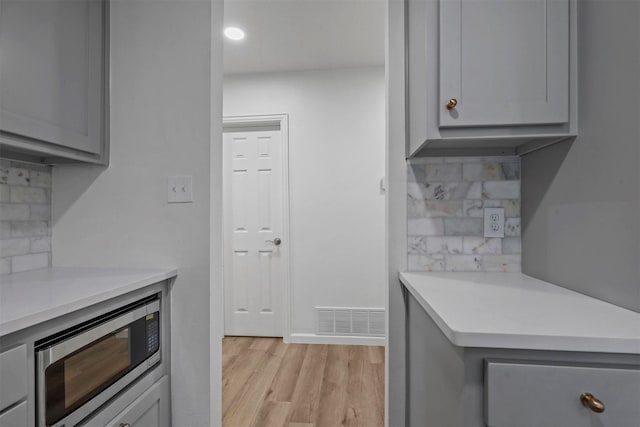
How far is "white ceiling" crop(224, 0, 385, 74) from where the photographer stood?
6.73 ft

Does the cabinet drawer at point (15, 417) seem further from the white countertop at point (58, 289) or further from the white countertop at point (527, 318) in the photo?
the white countertop at point (527, 318)

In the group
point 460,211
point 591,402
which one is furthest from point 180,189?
point 591,402

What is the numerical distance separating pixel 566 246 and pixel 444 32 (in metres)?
0.80

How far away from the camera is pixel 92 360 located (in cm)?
98

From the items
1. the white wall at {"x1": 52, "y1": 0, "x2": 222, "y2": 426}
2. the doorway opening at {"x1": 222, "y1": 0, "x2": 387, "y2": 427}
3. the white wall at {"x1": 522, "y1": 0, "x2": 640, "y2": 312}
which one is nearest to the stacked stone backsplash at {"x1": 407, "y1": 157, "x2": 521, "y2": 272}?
the white wall at {"x1": 522, "y1": 0, "x2": 640, "y2": 312}

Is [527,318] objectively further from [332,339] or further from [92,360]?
[332,339]

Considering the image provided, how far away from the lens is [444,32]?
3.46 ft

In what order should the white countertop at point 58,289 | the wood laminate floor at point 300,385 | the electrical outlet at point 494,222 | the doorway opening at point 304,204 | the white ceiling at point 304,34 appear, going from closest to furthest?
the white countertop at point 58,289, the electrical outlet at point 494,222, the wood laminate floor at point 300,385, the white ceiling at point 304,34, the doorway opening at point 304,204

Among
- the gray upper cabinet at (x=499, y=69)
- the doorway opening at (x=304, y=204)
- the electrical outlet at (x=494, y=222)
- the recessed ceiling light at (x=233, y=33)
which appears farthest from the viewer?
the doorway opening at (x=304, y=204)

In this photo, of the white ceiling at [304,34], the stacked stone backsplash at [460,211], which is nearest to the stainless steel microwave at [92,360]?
the stacked stone backsplash at [460,211]

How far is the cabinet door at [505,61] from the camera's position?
3.38 ft

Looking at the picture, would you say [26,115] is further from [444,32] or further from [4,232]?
[444,32]

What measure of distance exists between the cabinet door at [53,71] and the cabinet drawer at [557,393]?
151 cm

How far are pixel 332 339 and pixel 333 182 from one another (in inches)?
53.9
